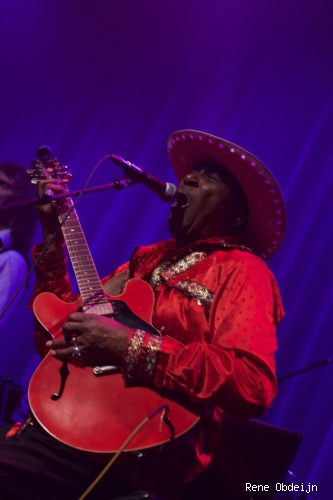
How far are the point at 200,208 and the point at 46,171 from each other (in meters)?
0.88

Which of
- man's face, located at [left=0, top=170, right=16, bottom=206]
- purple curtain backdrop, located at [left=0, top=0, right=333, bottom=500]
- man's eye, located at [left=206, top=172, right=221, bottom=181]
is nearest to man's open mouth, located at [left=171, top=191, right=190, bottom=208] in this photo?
man's eye, located at [left=206, top=172, right=221, bottom=181]

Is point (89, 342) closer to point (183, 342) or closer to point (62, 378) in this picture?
point (62, 378)

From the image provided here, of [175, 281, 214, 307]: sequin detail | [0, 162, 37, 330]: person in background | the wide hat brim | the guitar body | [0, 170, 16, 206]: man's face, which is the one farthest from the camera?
[0, 170, 16, 206]: man's face

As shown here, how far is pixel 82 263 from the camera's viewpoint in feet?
7.81

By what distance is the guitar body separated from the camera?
1722 mm

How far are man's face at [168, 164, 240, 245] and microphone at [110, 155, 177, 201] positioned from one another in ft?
0.87

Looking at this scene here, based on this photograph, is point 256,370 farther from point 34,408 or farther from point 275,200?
point 275,200

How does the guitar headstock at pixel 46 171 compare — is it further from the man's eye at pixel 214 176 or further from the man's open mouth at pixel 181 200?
the man's eye at pixel 214 176

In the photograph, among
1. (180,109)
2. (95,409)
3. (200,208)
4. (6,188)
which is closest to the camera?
(95,409)

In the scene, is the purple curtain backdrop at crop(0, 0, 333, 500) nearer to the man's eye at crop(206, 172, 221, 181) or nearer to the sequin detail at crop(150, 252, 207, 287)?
the man's eye at crop(206, 172, 221, 181)

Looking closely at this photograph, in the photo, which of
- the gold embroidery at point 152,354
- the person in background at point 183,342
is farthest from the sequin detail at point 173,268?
the gold embroidery at point 152,354

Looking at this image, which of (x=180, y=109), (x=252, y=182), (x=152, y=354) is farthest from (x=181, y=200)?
(x=180, y=109)

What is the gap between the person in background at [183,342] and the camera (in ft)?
6.15

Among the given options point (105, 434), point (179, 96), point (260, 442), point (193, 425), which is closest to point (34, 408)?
point (105, 434)
